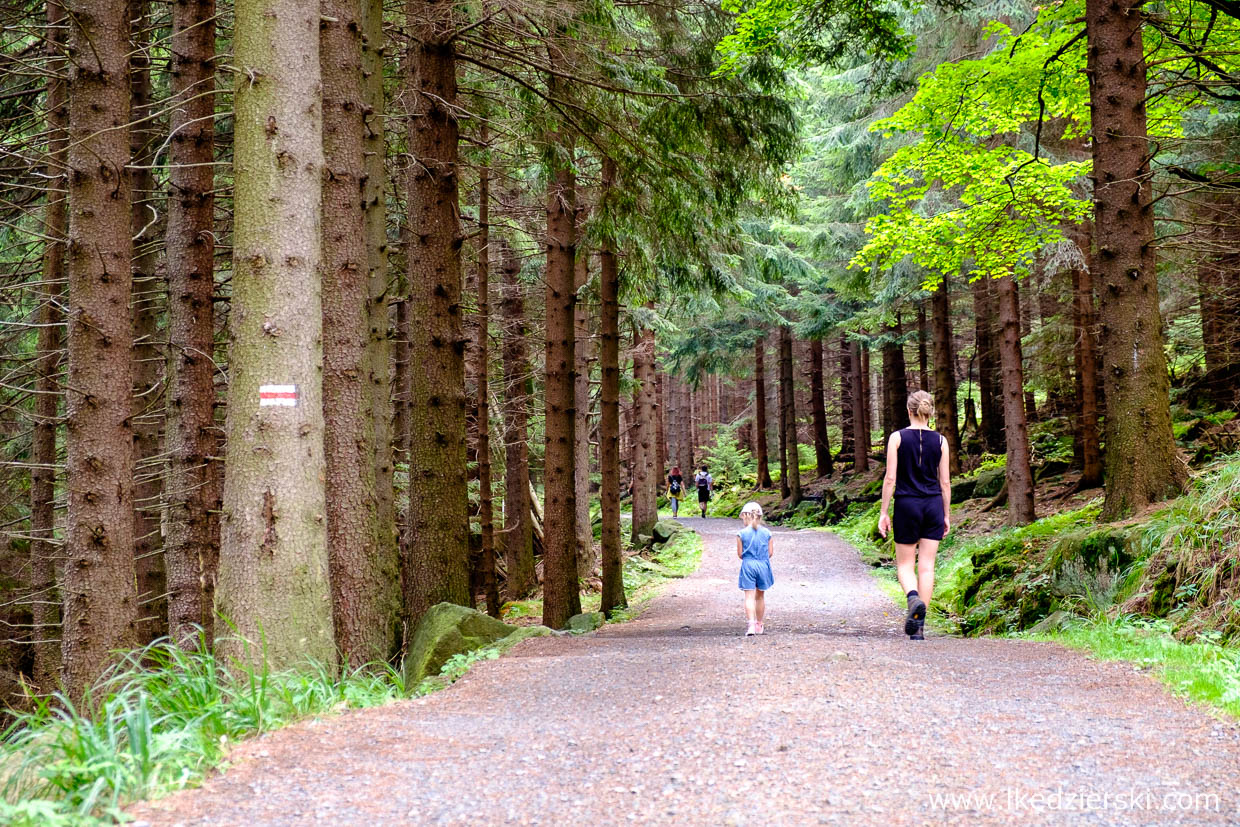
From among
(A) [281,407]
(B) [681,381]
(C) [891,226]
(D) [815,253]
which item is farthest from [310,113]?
(B) [681,381]

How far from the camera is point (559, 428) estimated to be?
11734 mm

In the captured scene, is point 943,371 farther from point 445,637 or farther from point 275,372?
point 275,372

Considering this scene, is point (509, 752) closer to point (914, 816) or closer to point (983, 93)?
point (914, 816)

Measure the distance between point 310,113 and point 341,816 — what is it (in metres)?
4.01

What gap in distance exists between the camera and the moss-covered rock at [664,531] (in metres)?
23.7

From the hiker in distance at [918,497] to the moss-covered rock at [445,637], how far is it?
359 centimetres

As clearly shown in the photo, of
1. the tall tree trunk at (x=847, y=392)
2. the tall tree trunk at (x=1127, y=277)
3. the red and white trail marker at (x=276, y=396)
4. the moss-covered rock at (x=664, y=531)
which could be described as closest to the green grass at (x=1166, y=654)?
the tall tree trunk at (x=1127, y=277)

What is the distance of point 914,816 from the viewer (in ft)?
9.56

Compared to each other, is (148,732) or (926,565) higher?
(148,732)

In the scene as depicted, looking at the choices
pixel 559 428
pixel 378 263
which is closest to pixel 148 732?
pixel 378 263

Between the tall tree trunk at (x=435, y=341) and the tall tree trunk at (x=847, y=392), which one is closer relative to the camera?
the tall tree trunk at (x=435, y=341)

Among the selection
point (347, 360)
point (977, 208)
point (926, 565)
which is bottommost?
point (926, 565)

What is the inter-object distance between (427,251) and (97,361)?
132 inches

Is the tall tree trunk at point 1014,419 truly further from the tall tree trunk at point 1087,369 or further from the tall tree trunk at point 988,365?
the tall tree trunk at point 988,365
